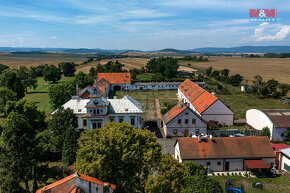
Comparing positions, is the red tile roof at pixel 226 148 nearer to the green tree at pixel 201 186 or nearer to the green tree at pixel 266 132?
the green tree at pixel 266 132

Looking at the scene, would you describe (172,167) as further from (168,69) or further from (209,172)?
(168,69)

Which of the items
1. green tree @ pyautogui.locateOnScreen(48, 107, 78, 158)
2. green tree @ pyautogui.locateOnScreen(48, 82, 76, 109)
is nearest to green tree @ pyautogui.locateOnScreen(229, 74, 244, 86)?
green tree @ pyautogui.locateOnScreen(48, 82, 76, 109)

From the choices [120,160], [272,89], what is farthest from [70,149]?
[272,89]

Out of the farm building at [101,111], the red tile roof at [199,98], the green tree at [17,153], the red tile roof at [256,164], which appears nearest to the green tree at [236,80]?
the red tile roof at [199,98]

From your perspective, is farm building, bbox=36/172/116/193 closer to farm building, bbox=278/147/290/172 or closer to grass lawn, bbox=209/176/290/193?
grass lawn, bbox=209/176/290/193

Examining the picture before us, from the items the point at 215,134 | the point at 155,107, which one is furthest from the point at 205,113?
the point at 155,107

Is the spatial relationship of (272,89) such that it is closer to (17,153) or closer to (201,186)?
(201,186)
